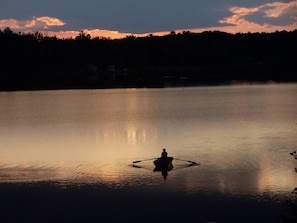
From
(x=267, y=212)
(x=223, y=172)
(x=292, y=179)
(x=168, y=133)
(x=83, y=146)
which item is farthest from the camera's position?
(x=168, y=133)

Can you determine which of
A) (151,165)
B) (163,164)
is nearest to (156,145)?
(151,165)

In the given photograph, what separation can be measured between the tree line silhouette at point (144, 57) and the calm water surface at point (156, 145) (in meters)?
77.1

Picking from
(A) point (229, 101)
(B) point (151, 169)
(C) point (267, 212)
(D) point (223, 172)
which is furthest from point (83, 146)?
(A) point (229, 101)

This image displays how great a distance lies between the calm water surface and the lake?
0.17 ft

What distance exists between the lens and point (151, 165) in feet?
71.0

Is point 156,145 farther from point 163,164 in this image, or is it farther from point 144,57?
point 144,57

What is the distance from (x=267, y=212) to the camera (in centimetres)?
1503

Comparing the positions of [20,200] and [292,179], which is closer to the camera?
[20,200]

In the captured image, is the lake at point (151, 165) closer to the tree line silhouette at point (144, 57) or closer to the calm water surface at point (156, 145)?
the calm water surface at point (156, 145)

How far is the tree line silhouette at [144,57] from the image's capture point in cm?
12575

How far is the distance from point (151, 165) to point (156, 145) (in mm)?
5543

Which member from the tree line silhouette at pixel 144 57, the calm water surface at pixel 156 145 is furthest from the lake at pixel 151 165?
the tree line silhouette at pixel 144 57

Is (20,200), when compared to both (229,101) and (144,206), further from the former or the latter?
(229,101)

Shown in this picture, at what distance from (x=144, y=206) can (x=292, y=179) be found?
18.9 feet
